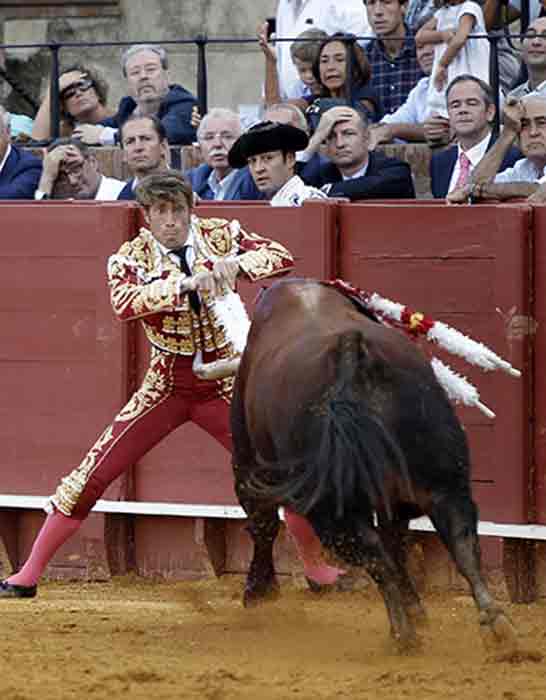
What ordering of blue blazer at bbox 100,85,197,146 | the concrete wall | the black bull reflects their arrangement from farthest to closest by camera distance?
the concrete wall < blue blazer at bbox 100,85,197,146 < the black bull

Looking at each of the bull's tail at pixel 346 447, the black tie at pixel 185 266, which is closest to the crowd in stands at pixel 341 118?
the black tie at pixel 185 266

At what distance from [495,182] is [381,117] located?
91.2 inches

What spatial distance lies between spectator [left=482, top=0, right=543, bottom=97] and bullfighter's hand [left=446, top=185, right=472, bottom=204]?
1.40 meters

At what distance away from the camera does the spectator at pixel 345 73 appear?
9734 mm

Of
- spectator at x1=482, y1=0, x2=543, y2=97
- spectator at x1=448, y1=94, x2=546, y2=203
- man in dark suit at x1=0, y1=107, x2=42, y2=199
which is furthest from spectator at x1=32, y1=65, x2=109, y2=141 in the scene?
spectator at x1=448, y1=94, x2=546, y2=203

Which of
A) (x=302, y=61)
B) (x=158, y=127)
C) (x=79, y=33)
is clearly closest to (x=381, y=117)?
(x=302, y=61)

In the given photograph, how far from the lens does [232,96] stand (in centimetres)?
1354

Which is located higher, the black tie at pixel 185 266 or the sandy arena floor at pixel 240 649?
the black tie at pixel 185 266

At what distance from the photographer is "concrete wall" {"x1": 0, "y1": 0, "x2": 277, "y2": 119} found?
1355 centimetres

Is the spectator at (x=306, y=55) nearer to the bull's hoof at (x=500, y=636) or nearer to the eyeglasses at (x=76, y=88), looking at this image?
the eyeglasses at (x=76, y=88)

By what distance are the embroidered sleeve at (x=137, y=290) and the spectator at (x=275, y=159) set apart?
1244mm

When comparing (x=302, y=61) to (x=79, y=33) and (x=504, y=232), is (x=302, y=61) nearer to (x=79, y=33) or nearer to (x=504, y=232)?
(x=504, y=232)

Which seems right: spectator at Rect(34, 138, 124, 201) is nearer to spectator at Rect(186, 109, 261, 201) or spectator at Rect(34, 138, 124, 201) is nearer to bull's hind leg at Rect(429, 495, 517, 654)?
spectator at Rect(186, 109, 261, 201)

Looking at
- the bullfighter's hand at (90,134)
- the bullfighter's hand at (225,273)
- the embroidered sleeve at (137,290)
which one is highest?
the bullfighter's hand at (90,134)
